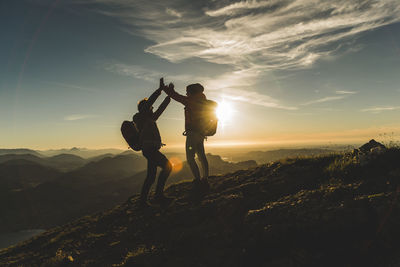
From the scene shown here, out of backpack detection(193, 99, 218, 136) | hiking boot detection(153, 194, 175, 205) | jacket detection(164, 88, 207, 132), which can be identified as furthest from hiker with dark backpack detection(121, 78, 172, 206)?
backpack detection(193, 99, 218, 136)

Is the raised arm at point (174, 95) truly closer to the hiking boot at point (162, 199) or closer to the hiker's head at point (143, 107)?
the hiker's head at point (143, 107)

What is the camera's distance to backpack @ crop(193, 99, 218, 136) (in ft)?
24.1

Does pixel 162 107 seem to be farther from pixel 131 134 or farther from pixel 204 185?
pixel 204 185

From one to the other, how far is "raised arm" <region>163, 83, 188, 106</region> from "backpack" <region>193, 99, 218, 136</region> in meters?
0.52

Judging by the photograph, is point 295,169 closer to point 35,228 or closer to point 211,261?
point 211,261

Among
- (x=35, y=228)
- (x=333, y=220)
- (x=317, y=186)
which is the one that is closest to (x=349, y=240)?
(x=333, y=220)

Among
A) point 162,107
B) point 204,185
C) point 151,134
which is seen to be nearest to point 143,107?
point 162,107

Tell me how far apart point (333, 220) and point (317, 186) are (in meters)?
1.76

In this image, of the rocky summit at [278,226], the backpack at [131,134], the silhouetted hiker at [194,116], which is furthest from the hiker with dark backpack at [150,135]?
the rocky summit at [278,226]

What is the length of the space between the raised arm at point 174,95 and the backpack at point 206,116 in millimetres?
524

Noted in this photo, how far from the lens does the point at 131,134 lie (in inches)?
284

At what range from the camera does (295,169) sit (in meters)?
6.95

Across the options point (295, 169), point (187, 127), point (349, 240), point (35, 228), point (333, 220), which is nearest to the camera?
point (349, 240)

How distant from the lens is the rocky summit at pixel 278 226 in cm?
331
